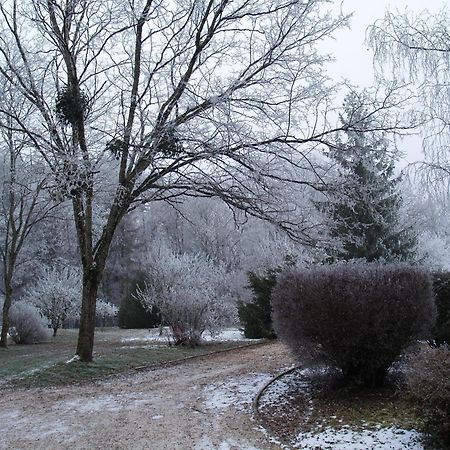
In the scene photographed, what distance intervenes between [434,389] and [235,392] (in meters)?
4.02

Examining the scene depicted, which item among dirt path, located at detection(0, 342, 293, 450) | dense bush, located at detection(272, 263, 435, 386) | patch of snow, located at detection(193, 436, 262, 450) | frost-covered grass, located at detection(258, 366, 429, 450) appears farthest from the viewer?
dense bush, located at detection(272, 263, 435, 386)

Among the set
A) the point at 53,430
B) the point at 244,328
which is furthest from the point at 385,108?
the point at 244,328

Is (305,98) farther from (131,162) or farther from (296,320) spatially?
(296,320)

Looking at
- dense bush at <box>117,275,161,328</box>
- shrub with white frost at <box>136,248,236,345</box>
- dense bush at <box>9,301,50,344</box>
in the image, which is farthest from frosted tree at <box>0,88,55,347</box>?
dense bush at <box>117,275,161,328</box>

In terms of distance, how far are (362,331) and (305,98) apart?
5.54 meters

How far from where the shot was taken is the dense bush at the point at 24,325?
20969 mm

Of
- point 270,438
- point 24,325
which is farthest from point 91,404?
point 24,325

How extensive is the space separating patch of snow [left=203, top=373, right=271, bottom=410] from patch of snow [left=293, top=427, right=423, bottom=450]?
1.75 meters

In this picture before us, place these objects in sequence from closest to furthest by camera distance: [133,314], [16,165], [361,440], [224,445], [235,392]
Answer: [361,440] → [224,445] → [235,392] → [16,165] → [133,314]

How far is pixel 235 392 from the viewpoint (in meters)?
8.38

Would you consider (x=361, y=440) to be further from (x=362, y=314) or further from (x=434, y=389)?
(x=362, y=314)

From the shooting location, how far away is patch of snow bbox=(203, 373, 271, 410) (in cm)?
768

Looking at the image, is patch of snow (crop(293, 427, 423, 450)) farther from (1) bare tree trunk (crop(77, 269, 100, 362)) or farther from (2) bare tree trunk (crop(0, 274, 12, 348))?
(2) bare tree trunk (crop(0, 274, 12, 348))

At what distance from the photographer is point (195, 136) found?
415 inches
